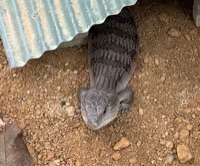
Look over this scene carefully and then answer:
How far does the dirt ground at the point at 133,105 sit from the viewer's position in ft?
16.4

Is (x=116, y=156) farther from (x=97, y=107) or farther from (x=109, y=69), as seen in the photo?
(x=109, y=69)

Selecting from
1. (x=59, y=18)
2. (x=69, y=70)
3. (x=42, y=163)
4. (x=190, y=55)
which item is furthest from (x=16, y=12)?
(x=190, y=55)

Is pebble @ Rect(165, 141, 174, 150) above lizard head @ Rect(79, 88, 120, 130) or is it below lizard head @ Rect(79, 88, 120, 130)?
below

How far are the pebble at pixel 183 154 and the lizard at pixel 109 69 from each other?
494mm

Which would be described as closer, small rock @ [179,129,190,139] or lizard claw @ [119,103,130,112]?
small rock @ [179,129,190,139]

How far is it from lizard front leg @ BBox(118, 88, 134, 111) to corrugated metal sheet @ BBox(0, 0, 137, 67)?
66cm

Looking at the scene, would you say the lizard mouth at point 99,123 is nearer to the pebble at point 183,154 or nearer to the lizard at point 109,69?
the lizard at point 109,69

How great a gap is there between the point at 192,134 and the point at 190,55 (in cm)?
66

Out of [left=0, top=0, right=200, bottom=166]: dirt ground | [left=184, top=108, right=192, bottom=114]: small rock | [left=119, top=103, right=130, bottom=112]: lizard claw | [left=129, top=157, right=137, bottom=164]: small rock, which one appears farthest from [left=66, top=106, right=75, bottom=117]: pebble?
[left=184, top=108, right=192, bottom=114]: small rock

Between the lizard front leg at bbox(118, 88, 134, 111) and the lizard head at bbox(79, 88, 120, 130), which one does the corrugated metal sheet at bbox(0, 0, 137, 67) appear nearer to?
the lizard head at bbox(79, 88, 120, 130)

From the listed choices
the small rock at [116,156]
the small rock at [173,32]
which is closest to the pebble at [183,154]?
the small rock at [116,156]

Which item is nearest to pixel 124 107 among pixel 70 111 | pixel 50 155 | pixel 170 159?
pixel 70 111

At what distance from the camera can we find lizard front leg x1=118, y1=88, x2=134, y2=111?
5.15 metres

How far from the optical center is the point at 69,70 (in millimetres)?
5305
